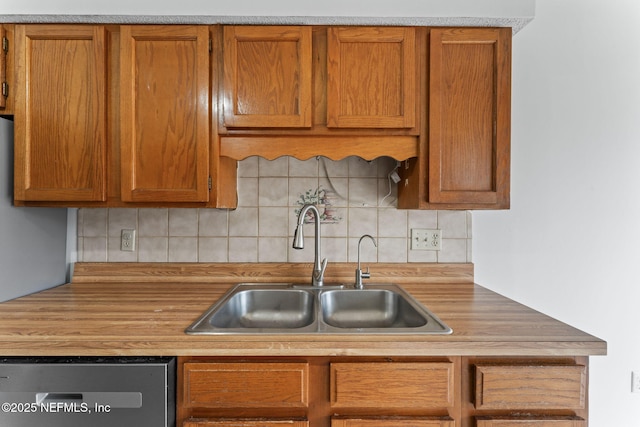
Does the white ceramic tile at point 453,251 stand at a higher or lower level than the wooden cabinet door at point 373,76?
lower

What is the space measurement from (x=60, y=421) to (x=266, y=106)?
112cm

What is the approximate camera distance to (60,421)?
94 centimetres

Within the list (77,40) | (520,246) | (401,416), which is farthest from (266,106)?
(520,246)

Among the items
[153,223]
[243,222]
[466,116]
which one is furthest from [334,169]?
[153,223]

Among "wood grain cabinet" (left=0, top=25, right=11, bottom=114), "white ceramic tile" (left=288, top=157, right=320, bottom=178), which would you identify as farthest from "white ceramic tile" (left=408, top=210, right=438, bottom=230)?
"wood grain cabinet" (left=0, top=25, right=11, bottom=114)

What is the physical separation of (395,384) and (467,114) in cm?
98

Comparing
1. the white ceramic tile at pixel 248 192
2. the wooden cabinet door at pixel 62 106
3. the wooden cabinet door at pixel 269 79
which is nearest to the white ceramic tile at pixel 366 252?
the white ceramic tile at pixel 248 192

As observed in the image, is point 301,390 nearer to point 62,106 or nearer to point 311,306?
point 311,306

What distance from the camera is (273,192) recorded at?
67.5 inches

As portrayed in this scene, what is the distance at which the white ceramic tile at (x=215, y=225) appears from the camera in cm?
170

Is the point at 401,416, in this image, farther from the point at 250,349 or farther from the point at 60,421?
the point at 60,421

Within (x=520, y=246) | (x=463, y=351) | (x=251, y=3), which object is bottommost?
(x=463, y=351)

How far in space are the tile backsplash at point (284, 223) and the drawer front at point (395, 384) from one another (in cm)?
76

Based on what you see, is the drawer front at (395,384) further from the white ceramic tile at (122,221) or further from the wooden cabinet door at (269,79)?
the white ceramic tile at (122,221)
